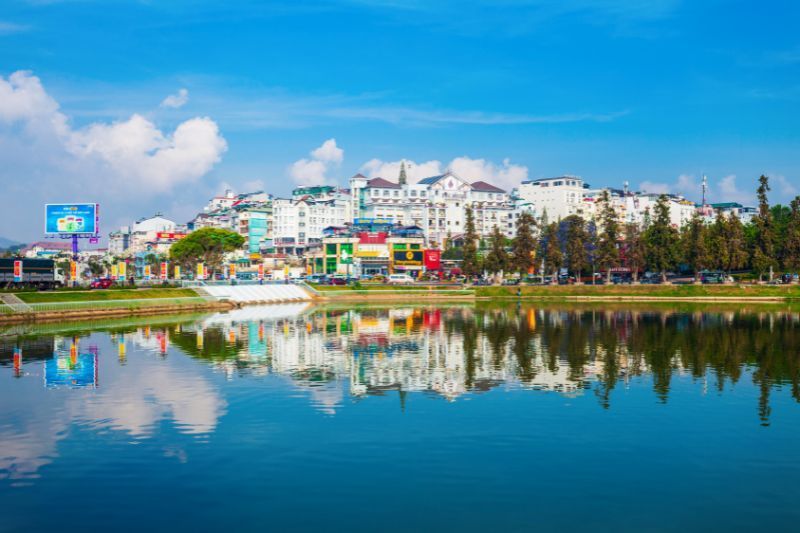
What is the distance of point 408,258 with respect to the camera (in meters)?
179

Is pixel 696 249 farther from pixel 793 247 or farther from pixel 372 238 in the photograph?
pixel 372 238

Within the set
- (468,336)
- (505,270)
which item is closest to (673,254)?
(505,270)

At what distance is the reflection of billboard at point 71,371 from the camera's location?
3666 cm

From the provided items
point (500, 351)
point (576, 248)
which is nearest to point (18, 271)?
point (500, 351)

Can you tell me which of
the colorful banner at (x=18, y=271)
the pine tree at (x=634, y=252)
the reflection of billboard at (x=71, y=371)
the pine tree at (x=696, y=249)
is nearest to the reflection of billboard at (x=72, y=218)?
the colorful banner at (x=18, y=271)

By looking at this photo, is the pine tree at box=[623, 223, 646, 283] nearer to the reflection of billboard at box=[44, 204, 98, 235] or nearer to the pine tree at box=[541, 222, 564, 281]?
the pine tree at box=[541, 222, 564, 281]

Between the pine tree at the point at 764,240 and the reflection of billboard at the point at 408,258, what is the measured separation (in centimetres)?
7951

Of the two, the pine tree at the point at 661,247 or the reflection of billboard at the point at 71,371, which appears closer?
the reflection of billboard at the point at 71,371

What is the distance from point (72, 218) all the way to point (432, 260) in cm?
9631

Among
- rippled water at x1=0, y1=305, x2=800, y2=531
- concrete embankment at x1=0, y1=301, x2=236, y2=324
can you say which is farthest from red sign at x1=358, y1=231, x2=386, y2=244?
rippled water at x1=0, y1=305, x2=800, y2=531

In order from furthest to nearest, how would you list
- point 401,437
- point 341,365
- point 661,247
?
1. point 661,247
2. point 341,365
3. point 401,437

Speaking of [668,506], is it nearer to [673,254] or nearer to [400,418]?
[400,418]

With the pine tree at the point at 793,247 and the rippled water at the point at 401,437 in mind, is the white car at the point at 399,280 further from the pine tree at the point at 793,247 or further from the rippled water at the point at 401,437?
the rippled water at the point at 401,437

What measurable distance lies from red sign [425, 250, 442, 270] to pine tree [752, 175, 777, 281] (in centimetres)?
7886
